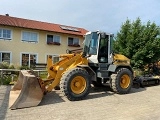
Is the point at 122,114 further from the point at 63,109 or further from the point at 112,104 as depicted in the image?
the point at 63,109

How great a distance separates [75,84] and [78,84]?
0.14m

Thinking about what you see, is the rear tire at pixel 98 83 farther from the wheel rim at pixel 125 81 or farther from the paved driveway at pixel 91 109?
the paved driveway at pixel 91 109

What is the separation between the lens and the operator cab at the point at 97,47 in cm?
884

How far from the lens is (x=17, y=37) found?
19.9 meters

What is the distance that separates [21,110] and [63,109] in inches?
50.0

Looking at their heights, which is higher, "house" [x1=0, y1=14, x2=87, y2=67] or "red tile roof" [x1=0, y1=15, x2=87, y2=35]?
Answer: "red tile roof" [x1=0, y1=15, x2=87, y2=35]

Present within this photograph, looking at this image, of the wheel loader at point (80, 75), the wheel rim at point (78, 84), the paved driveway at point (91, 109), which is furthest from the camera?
the wheel rim at point (78, 84)

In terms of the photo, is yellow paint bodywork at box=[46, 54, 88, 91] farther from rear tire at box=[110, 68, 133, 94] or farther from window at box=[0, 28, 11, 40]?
window at box=[0, 28, 11, 40]

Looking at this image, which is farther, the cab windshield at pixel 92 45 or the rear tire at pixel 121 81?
the cab windshield at pixel 92 45

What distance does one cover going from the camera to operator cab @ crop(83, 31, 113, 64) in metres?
8.84

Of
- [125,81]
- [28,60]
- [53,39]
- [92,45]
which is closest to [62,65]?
[92,45]

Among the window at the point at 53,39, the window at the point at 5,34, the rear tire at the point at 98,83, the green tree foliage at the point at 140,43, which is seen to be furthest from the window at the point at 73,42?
the rear tire at the point at 98,83

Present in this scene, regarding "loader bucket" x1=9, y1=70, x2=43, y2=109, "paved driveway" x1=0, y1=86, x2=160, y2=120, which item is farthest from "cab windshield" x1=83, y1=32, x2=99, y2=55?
"loader bucket" x1=9, y1=70, x2=43, y2=109

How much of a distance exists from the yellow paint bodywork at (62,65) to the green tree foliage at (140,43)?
25.0 feet
